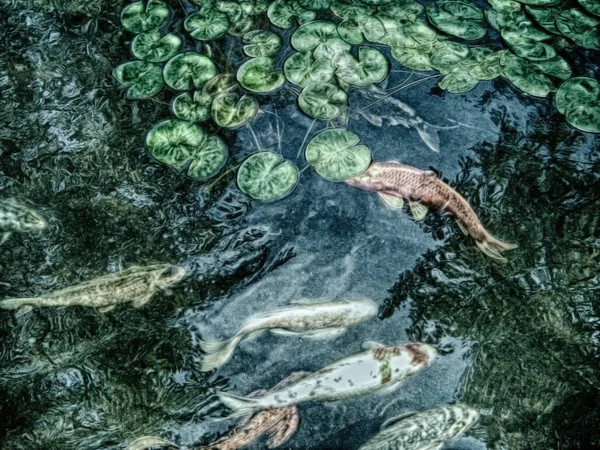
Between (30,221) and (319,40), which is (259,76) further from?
(30,221)

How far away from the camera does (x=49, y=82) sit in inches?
159

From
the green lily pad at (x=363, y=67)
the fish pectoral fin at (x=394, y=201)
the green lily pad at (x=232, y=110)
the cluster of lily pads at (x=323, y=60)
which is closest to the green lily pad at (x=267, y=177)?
the cluster of lily pads at (x=323, y=60)

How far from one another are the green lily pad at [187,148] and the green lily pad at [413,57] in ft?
4.22

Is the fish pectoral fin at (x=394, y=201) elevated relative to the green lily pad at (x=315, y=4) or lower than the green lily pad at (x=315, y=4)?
lower

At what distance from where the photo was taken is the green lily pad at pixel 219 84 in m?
3.84

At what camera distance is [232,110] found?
3.77m

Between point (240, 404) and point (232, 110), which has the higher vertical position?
point (232, 110)

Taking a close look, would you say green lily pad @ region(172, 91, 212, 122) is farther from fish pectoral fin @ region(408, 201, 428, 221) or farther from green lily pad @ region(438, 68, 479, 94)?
green lily pad @ region(438, 68, 479, 94)

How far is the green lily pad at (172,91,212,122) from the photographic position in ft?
12.3

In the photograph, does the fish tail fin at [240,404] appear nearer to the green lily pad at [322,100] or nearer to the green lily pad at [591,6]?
the green lily pad at [322,100]

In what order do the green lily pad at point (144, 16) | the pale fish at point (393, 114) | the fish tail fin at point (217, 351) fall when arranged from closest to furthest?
1. the fish tail fin at point (217, 351)
2. the pale fish at point (393, 114)
3. the green lily pad at point (144, 16)

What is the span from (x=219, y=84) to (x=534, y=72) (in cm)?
198

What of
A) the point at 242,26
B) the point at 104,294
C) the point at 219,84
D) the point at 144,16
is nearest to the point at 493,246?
the point at 219,84

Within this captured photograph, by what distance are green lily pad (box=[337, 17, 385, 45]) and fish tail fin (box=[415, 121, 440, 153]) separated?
0.73 m
